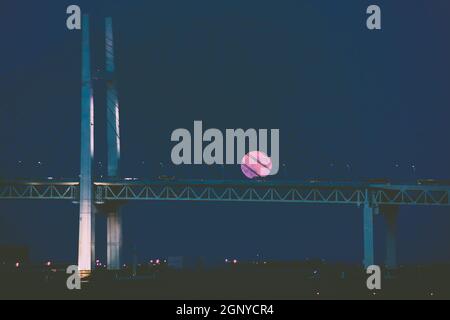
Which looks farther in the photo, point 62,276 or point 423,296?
point 62,276

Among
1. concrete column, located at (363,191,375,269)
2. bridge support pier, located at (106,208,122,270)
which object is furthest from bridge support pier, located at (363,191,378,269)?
bridge support pier, located at (106,208,122,270)

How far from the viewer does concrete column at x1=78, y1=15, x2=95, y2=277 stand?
13438cm

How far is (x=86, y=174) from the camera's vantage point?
449ft

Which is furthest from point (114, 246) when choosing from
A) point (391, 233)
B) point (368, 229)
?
point (391, 233)

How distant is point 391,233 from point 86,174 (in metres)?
34.1

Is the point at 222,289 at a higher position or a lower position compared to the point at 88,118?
lower

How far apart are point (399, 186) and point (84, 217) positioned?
102ft

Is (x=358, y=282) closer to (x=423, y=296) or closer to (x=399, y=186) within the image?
(x=399, y=186)

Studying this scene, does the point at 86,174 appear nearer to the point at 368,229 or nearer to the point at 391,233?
Result: the point at 368,229

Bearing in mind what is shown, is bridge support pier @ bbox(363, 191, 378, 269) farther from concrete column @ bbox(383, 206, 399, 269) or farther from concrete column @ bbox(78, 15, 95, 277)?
concrete column @ bbox(78, 15, 95, 277)

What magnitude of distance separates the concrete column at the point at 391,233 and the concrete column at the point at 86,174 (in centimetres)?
3172

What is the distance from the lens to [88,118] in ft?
454
